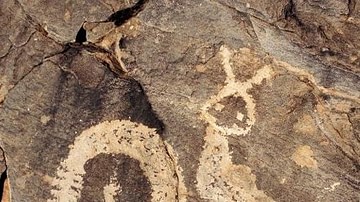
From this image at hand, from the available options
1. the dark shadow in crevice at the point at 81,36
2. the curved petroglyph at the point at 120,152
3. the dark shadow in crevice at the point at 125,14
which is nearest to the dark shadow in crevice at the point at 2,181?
the curved petroglyph at the point at 120,152

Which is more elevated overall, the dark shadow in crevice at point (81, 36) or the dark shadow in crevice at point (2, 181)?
the dark shadow in crevice at point (81, 36)

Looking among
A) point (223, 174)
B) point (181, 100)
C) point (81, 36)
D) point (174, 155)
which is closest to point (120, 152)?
point (174, 155)

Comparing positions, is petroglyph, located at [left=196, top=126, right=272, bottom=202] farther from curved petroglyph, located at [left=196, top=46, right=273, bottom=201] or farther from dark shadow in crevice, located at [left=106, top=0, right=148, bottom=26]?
dark shadow in crevice, located at [left=106, top=0, right=148, bottom=26]

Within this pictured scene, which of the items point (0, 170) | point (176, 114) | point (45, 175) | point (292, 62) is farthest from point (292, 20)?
point (0, 170)

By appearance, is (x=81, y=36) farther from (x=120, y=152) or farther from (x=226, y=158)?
(x=226, y=158)

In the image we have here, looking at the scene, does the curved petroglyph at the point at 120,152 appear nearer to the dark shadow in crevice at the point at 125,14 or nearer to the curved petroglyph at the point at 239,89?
the curved petroglyph at the point at 239,89

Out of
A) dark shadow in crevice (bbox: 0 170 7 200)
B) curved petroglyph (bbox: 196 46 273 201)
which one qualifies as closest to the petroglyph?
curved petroglyph (bbox: 196 46 273 201)

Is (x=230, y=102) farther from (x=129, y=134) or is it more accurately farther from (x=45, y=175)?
(x=45, y=175)
